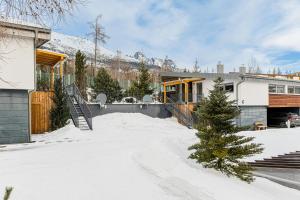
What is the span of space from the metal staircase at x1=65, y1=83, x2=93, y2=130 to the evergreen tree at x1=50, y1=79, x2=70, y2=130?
492 millimetres

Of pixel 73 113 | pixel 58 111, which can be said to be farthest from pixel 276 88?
pixel 58 111

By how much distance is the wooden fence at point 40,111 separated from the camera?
17688 millimetres

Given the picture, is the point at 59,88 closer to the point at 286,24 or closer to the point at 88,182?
the point at 88,182

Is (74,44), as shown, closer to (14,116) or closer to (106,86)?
(106,86)

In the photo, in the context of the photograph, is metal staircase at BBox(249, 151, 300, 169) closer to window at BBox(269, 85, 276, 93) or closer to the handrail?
the handrail

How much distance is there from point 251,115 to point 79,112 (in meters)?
15.5

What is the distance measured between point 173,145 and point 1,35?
1031 cm

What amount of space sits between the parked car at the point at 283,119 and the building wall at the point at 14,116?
23178mm

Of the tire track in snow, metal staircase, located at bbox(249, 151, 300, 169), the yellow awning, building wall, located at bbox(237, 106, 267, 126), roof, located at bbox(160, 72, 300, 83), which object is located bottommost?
metal staircase, located at bbox(249, 151, 300, 169)

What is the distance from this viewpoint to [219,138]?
1108cm

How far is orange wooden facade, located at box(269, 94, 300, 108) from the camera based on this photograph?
28.3 metres

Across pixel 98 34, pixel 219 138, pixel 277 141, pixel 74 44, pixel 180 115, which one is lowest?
pixel 277 141

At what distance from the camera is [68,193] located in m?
6.25

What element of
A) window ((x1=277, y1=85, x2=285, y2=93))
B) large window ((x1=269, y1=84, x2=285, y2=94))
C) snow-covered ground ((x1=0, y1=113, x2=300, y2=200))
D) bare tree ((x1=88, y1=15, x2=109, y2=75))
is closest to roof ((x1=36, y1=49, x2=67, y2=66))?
snow-covered ground ((x1=0, y1=113, x2=300, y2=200))
